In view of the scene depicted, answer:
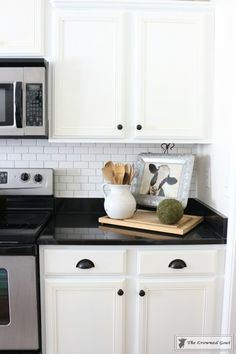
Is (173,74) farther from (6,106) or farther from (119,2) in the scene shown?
(6,106)

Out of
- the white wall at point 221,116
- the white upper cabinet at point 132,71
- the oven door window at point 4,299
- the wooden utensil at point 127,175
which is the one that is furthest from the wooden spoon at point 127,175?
the oven door window at point 4,299

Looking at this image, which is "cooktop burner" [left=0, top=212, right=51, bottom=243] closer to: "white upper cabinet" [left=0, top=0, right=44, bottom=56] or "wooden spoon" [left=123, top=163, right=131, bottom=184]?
"wooden spoon" [left=123, top=163, right=131, bottom=184]

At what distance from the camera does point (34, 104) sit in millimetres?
1687

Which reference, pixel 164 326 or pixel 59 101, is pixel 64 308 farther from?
pixel 59 101

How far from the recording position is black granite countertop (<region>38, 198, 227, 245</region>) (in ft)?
4.92

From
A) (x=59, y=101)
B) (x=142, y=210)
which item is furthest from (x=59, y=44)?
(x=142, y=210)

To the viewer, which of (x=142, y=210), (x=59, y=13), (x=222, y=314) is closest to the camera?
(x=222, y=314)

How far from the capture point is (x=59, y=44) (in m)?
1.73

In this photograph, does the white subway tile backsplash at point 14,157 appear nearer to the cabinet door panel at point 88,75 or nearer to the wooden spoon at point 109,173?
the cabinet door panel at point 88,75

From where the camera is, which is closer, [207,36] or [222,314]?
[222,314]

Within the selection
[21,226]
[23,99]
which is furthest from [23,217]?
[23,99]

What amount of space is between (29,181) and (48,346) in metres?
0.99

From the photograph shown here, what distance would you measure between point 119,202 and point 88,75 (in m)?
0.75

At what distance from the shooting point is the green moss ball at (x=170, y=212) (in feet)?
5.33
